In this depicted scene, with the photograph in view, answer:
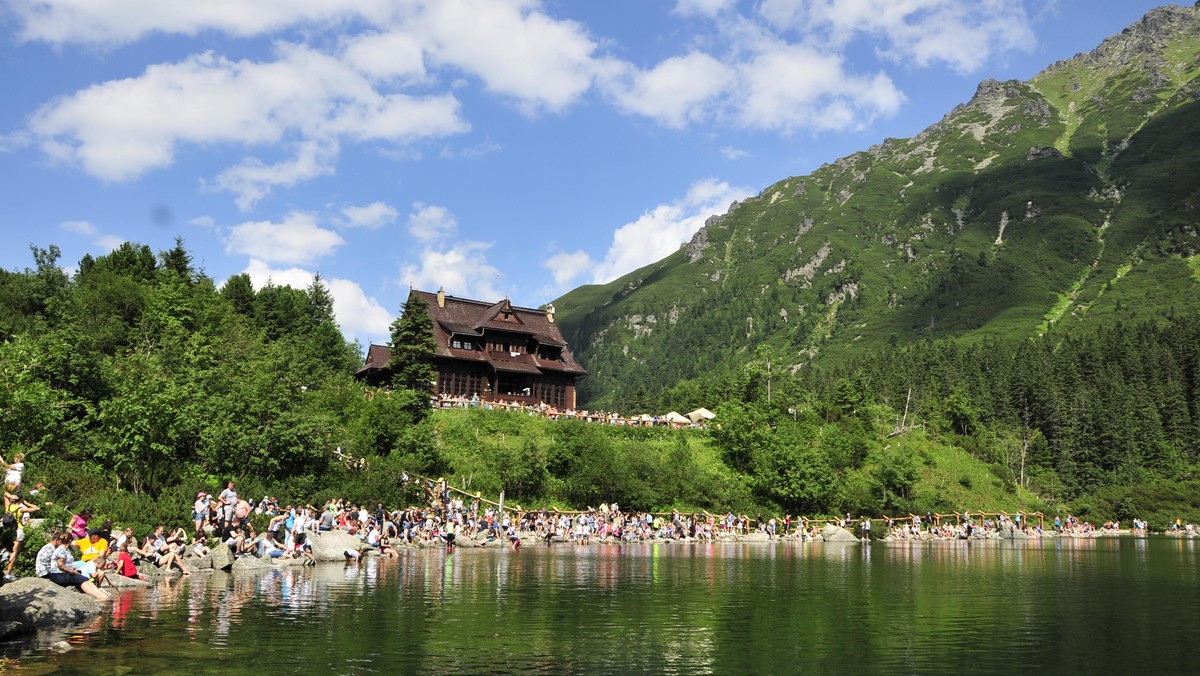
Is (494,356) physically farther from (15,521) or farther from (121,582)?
(15,521)

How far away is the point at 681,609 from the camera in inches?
948

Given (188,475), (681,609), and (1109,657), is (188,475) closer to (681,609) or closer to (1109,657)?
(681,609)

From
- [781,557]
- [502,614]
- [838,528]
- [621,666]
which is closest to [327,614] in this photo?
[502,614]

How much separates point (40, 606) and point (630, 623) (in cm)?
1312

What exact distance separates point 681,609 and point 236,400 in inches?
1190

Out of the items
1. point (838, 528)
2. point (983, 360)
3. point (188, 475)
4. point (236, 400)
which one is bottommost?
point (838, 528)

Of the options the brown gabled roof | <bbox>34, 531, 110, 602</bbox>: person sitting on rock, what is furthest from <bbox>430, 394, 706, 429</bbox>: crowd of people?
<bbox>34, 531, 110, 602</bbox>: person sitting on rock

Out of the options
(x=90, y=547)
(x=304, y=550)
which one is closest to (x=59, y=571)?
(x=90, y=547)

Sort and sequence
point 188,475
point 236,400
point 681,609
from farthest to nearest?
point 236,400, point 188,475, point 681,609

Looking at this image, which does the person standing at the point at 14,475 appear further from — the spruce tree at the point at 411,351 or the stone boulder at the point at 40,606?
the spruce tree at the point at 411,351

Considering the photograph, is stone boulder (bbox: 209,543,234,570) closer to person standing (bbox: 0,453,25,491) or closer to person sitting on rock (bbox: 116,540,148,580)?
person sitting on rock (bbox: 116,540,148,580)

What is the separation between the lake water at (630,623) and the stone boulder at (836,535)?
100ft

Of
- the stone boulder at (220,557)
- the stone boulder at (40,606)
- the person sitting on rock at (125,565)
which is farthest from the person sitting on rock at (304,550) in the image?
the stone boulder at (40,606)

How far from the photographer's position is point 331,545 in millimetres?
36688
